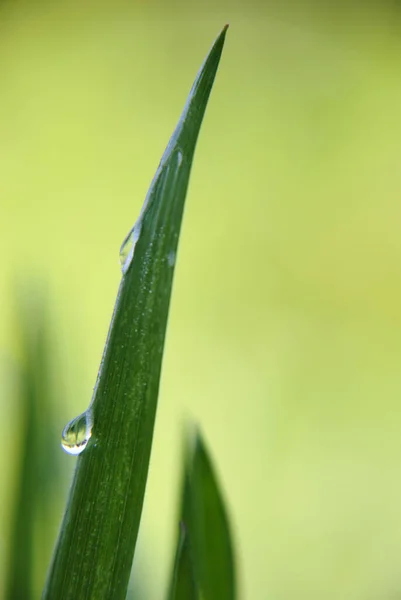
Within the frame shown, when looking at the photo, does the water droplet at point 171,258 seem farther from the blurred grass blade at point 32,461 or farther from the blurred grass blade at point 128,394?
the blurred grass blade at point 32,461

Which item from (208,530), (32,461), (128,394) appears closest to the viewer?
(128,394)

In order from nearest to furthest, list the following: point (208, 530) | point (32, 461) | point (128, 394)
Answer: point (128, 394), point (208, 530), point (32, 461)

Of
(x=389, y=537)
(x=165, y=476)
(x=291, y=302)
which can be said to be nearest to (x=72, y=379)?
(x=165, y=476)

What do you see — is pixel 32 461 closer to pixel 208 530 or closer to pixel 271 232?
pixel 208 530

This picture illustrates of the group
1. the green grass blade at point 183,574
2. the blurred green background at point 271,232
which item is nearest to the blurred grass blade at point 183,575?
the green grass blade at point 183,574

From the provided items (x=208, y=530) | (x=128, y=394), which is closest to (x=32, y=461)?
(x=208, y=530)

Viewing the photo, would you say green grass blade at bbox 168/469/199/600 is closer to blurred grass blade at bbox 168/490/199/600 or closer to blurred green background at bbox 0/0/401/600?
blurred grass blade at bbox 168/490/199/600

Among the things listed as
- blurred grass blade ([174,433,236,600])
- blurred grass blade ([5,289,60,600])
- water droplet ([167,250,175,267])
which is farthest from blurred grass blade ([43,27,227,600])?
blurred grass blade ([5,289,60,600])
